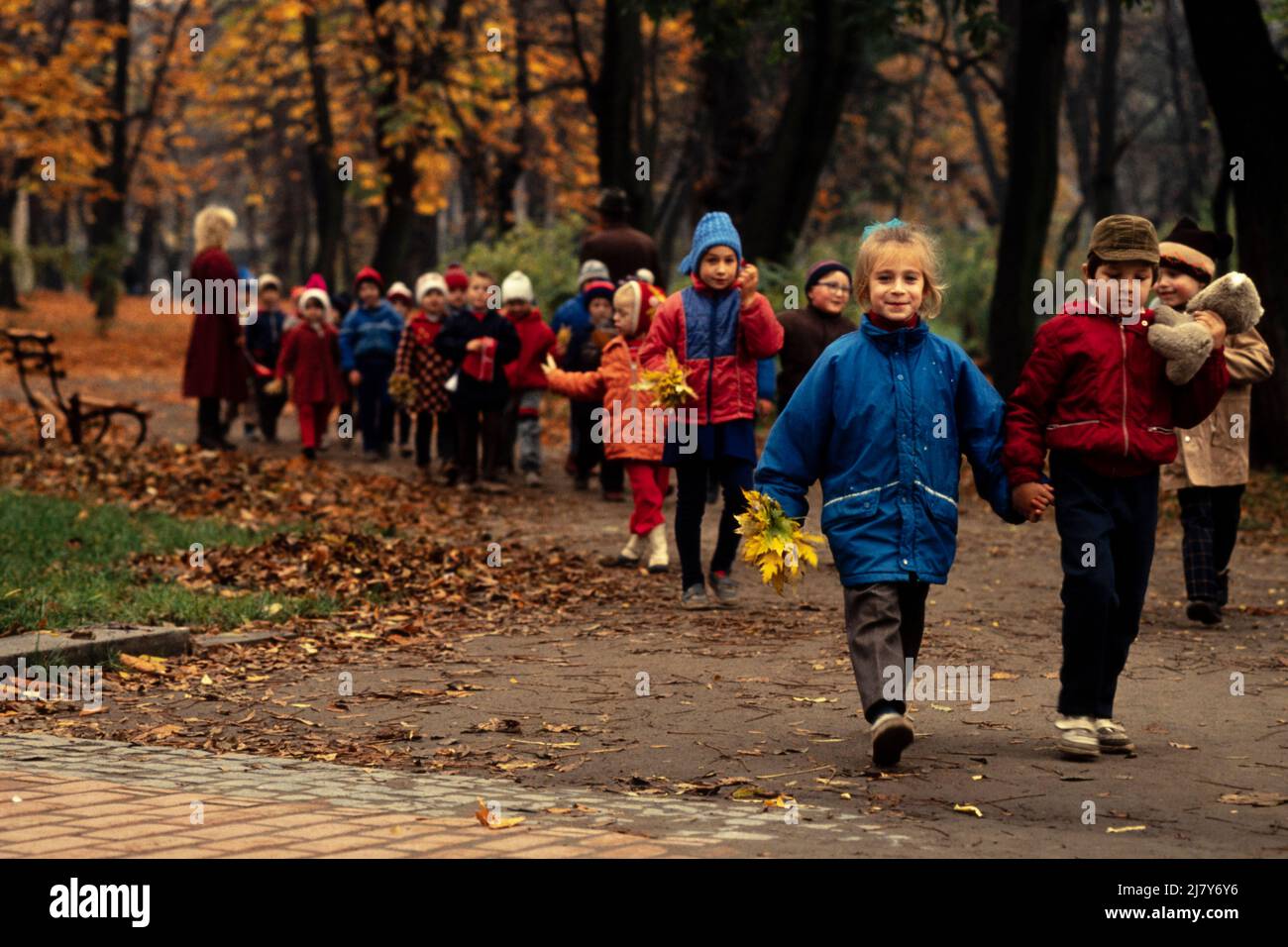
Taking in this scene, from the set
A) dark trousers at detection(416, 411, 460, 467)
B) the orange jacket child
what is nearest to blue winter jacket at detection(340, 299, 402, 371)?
dark trousers at detection(416, 411, 460, 467)

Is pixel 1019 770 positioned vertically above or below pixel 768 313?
below

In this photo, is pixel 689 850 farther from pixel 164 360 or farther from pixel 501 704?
pixel 164 360

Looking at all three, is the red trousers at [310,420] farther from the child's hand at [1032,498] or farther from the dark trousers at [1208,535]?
the child's hand at [1032,498]

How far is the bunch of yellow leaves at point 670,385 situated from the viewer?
34.5 ft

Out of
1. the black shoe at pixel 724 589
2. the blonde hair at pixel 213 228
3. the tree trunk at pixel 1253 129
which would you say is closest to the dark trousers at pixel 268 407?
the blonde hair at pixel 213 228

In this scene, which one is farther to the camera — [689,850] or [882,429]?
[882,429]

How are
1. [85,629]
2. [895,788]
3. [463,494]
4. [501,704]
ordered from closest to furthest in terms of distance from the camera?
[895,788]
[501,704]
[85,629]
[463,494]

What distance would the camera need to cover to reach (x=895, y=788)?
6324 millimetres

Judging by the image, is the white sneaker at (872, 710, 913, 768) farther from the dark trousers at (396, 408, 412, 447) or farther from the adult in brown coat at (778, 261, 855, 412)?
the dark trousers at (396, 408, 412, 447)

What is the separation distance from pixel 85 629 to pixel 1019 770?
175 inches

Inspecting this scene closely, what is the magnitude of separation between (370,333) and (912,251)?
45.3ft

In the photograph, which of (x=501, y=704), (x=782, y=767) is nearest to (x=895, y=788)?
(x=782, y=767)

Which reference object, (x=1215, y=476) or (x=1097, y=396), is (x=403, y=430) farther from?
(x=1097, y=396)

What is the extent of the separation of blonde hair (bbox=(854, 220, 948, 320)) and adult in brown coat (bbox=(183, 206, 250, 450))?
12.7 meters
